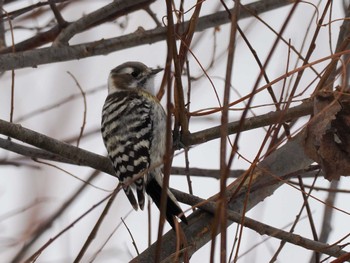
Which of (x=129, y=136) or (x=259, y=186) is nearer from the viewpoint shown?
(x=259, y=186)

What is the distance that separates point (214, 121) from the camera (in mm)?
5129

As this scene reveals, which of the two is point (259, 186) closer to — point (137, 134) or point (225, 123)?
point (137, 134)

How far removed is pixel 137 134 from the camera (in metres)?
4.67

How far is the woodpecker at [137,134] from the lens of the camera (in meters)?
4.15

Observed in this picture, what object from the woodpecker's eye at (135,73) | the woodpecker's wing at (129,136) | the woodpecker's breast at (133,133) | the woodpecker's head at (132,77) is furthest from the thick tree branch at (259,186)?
the woodpecker's eye at (135,73)

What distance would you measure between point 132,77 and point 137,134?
4.01 feet

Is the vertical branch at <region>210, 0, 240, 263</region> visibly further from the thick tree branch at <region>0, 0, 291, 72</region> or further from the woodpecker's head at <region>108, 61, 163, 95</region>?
the woodpecker's head at <region>108, 61, 163, 95</region>

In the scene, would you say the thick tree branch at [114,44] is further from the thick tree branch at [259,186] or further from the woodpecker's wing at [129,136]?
the thick tree branch at [259,186]

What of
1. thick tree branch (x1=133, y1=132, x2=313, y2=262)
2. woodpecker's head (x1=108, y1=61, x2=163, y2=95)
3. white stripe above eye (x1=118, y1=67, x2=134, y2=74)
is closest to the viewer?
thick tree branch (x1=133, y1=132, x2=313, y2=262)

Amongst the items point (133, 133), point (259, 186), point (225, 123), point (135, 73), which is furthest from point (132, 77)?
point (225, 123)

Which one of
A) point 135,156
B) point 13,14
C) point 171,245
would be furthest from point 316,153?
point 13,14

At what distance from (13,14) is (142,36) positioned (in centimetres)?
85

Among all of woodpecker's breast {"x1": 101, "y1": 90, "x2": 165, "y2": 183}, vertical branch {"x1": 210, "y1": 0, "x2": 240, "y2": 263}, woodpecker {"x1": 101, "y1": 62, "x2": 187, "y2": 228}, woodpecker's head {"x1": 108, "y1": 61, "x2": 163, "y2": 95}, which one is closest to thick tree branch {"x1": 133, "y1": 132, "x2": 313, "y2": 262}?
woodpecker {"x1": 101, "y1": 62, "x2": 187, "y2": 228}

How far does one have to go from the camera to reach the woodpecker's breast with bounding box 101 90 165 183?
431 centimetres
